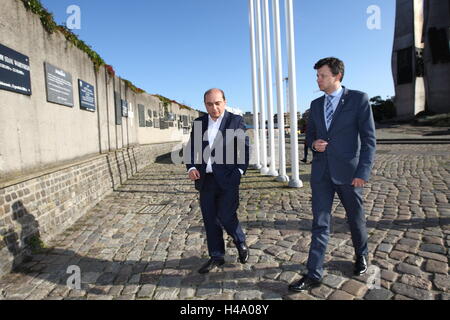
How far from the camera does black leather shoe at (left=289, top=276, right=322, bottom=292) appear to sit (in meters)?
2.59

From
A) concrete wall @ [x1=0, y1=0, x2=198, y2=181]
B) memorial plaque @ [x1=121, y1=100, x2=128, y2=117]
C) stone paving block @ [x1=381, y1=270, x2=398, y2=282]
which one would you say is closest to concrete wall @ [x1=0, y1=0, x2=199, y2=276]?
Result: concrete wall @ [x1=0, y1=0, x2=198, y2=181]

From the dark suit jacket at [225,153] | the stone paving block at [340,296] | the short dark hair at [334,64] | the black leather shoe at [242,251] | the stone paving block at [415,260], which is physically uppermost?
the short dark hair at [334,64]

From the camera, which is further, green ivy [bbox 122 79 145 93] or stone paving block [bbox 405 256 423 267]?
green ivy [bbox 122 79 145 93]

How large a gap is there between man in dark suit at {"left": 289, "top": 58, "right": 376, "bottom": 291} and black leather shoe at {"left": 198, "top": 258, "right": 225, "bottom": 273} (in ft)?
2.66

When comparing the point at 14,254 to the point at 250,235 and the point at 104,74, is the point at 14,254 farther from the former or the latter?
the point at 104,74

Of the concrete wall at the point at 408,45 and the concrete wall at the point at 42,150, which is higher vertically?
the concrete wall at the point at 408,45

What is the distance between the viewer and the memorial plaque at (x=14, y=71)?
3.86m

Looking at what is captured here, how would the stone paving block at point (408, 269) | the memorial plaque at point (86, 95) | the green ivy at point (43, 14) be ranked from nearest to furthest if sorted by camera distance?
the stone paving block at point (408, 269) < the green ivy at point (43, 14) < the memorial plaque at point (86, 95)

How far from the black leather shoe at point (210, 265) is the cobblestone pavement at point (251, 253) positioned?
59mm

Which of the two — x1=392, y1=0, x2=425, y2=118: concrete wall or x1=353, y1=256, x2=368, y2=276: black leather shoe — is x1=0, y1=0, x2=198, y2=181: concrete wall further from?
x1=392, y1=0, x2=425, y2=118: concrete wall

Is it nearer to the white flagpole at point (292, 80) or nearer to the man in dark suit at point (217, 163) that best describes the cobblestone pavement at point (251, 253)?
the man in dark suit at point (217, 163)

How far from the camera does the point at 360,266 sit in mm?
2828

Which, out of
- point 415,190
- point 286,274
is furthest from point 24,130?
point 415,190

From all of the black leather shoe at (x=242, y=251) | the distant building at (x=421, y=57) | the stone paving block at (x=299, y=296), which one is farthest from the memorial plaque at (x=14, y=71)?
the distant building at (x=421, y=57)
